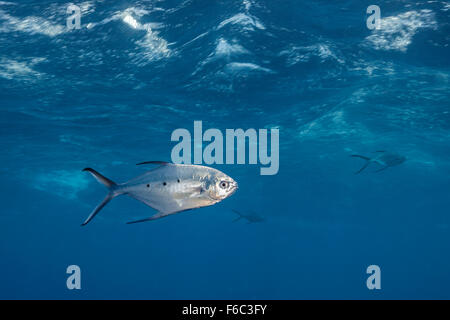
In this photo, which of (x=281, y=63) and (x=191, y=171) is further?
(x=281, y=63)

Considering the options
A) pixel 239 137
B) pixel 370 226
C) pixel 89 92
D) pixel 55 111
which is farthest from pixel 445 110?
pixel 370 226

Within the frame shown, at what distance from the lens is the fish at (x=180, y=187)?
7.77ft

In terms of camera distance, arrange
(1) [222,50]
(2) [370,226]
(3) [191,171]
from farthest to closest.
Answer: (2) [370,226] → (1) [222,50] → (3) [191,171]

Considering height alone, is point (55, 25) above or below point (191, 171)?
above

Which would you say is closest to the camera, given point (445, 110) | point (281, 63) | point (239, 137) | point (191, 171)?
point (191, 171)

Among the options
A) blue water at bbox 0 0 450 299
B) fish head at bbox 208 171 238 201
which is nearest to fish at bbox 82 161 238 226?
fish head at bbox 208 171 238 201

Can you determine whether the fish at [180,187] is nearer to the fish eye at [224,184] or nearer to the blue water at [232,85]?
the fish eye at [224,184]

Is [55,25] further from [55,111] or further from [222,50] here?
[55,111]

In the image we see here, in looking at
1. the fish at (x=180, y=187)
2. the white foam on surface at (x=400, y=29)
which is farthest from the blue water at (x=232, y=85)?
the fish at (x=180, y=187)

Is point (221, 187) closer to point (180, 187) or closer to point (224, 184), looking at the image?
point (224, 184)

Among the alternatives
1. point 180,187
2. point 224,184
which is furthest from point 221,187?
point 180,187

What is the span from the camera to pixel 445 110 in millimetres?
15828

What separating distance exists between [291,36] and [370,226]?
49246 millimetres
